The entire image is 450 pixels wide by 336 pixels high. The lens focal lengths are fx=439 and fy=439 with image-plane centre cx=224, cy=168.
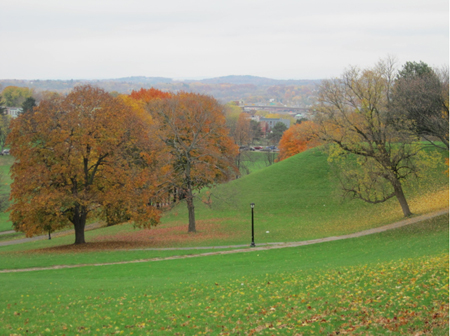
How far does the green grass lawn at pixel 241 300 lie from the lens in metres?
10.6

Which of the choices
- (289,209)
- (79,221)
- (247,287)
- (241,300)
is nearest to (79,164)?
(79,221)

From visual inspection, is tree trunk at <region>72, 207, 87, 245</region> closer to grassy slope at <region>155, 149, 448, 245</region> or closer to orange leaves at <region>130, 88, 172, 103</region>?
grassy slope at <region>155, 149, 448, 245</region>

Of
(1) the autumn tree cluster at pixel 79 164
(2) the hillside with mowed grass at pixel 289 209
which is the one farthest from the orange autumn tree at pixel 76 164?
(2) the hillside with mowed grass at pixel 289 209

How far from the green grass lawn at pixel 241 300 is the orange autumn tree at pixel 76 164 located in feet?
25.6

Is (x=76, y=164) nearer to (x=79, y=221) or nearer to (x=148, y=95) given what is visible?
(x=79, y=221)

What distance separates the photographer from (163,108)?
55.1m

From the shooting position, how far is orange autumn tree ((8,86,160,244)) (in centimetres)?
2908

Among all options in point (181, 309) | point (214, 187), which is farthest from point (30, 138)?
point (181, 309)

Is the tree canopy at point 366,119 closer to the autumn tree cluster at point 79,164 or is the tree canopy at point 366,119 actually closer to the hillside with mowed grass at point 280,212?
the hillside with mowed grass at point 280,212

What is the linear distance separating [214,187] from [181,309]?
1071 inches

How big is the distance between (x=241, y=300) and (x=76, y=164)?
19876 millimetres

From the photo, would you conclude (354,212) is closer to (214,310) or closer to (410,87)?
(410,87)

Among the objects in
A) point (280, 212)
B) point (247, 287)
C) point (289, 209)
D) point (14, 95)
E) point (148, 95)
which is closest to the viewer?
point (247, 287)

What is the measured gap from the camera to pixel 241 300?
13.5 meters
